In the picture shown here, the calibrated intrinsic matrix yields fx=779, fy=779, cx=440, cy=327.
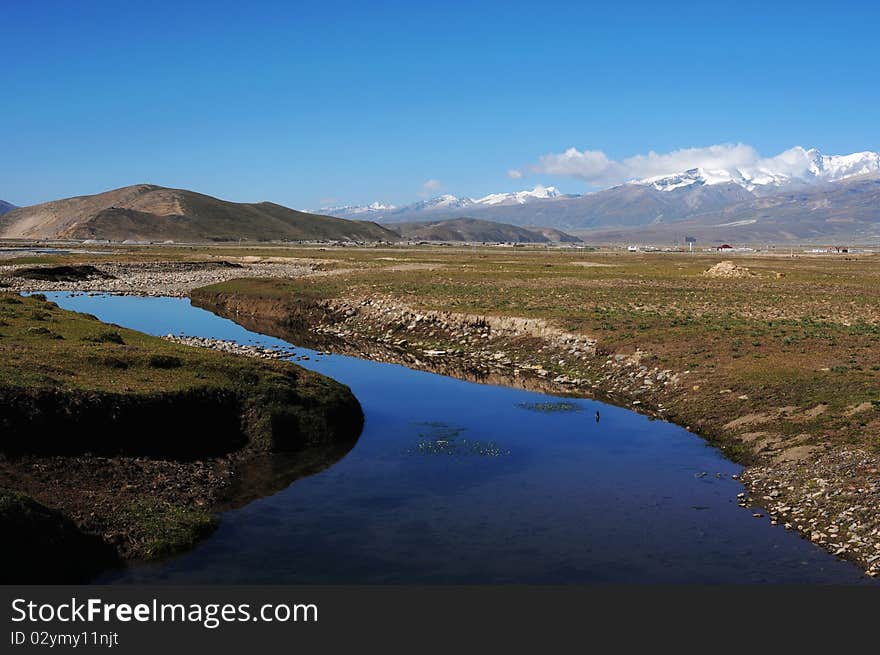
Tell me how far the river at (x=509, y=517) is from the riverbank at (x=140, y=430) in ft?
4.81

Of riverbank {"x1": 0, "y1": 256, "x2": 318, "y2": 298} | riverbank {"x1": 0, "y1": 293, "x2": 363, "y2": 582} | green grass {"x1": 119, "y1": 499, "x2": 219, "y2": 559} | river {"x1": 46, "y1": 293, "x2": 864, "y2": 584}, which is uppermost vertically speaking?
riverbank {"x1": 0, "y1": 256, "x2": 318, "y2": 298}

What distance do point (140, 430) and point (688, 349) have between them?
31.7 metres

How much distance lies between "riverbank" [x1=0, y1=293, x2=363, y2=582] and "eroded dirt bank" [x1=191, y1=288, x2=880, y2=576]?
52.3 ft

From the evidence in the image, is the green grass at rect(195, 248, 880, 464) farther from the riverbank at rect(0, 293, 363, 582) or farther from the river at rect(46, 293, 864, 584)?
the riverbank at rect(0, 293, 363, 582)

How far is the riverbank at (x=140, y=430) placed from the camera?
2217cm

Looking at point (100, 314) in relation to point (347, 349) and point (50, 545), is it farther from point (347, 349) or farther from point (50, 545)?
point (50, 545)

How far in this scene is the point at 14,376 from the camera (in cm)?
2775

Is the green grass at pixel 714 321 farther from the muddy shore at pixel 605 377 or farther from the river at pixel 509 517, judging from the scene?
the river at pixel 509 517

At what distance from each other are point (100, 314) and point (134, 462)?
198 feet

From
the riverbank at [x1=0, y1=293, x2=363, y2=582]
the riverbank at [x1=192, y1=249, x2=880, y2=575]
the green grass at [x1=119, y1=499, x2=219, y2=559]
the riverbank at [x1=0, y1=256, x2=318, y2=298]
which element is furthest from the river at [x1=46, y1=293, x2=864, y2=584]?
the riverbank at [x1=0, y1=256, x2=318, y2=298]

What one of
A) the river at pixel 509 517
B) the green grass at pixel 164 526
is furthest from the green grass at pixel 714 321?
the green grass at pixel 164 526

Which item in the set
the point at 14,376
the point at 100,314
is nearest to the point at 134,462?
the point at 14,376

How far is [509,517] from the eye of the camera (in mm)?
24359

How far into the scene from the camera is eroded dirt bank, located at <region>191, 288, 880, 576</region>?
24391mm
